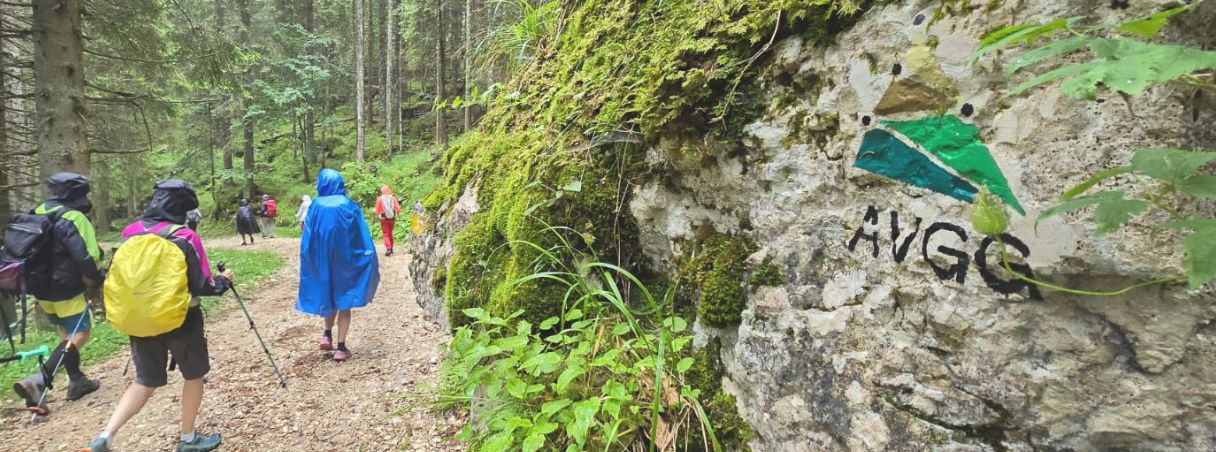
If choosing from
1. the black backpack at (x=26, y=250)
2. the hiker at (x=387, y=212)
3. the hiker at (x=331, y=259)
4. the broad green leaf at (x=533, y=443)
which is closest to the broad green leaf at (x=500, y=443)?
the broad green leaf at (x=533, y=443)

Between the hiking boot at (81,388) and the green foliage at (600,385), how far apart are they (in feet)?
16.4

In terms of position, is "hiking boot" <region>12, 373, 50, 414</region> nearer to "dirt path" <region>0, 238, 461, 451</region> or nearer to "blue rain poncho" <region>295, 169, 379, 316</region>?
"dirt path" <region>0, 238, 461, 451</region>

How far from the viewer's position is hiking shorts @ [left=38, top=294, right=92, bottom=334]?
14.9 feet

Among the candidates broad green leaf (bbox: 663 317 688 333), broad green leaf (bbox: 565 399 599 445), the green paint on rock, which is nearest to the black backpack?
broad green leaf (bbox: 565 399 599 445)

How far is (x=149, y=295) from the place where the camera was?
3.09m

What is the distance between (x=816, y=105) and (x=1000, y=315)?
0.85 m

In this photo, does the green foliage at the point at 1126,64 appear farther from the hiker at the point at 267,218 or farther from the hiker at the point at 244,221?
the hiker at the point at 267,218

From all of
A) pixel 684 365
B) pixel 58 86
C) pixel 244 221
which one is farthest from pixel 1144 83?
pixel 244 221

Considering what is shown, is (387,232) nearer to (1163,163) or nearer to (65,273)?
(65,273)

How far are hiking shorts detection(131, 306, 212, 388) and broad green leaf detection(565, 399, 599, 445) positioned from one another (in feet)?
10.2

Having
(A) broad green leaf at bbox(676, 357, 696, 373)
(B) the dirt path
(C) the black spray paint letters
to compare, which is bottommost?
(B) the dirt path

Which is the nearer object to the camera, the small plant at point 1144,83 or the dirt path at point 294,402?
the small plant at point 1144,83

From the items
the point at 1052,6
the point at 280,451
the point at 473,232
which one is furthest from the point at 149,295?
the point at 1052,6

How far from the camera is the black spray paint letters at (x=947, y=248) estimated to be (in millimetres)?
1306
